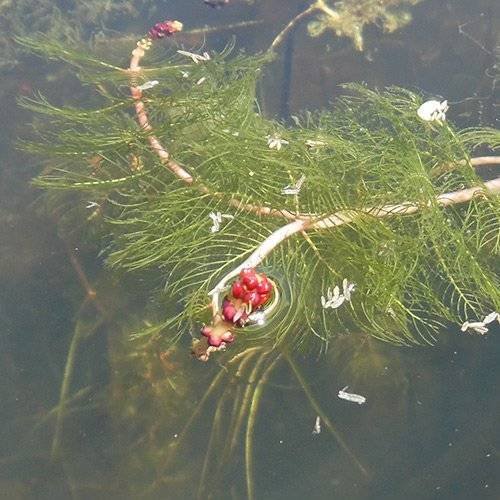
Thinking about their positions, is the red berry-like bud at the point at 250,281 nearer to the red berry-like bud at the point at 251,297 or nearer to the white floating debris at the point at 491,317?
the red berry-like bud at the point at 251,297

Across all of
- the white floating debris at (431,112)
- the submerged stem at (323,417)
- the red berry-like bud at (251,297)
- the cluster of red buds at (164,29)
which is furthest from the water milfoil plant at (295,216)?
the cluster of red buds at (164,29)

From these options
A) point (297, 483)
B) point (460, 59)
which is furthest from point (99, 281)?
point (460, 59)

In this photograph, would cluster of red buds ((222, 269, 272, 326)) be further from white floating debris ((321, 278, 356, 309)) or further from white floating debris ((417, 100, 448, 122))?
white floating debris ((417, 100, 448, 122))

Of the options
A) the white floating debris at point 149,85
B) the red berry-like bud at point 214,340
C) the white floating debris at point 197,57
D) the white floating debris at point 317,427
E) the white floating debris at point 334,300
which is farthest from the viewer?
the white floating debris at point 197,57

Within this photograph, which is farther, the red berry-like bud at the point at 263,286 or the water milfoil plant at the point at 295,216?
the water milfoil plant at the point at 295,216

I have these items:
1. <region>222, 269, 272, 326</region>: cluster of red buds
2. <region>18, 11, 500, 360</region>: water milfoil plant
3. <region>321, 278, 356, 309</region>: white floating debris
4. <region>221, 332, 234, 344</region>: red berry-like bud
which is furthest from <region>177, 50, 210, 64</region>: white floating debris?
<region>221, 332, 234, 344</region>: red berry-like bud

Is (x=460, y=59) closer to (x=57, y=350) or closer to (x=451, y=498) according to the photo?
(x=451, y=498)

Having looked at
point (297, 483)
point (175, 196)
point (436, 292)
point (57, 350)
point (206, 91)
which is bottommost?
point (297, 483)
